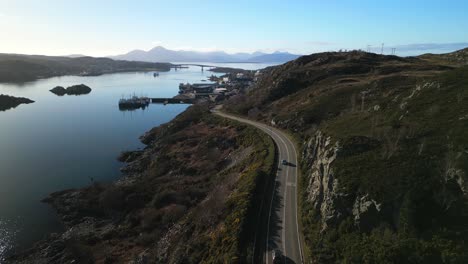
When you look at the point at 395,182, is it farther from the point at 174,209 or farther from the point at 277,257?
the point at 174,209

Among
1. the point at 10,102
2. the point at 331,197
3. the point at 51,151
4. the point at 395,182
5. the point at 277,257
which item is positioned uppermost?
the point at 395,182

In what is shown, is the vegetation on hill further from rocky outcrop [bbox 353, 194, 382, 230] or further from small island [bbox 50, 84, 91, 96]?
small island [bbox 50, 84, 91, 96]

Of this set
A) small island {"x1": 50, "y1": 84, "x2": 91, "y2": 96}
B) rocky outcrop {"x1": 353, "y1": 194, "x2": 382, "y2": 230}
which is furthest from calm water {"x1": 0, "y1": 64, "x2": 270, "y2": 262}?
rocky outcrop {"x1": 353, "y1": 194, "x2": 382, "y2": 230}

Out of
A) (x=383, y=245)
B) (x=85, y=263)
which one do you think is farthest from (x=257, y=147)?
(x=383, y=245)

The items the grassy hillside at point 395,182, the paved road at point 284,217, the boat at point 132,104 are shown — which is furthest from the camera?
the boat at point 132,104

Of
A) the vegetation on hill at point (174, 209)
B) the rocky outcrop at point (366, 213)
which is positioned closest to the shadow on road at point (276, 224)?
the vegetation on hill at point (174, 209)

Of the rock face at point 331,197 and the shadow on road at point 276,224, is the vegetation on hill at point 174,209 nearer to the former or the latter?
the shadow on road at point 276,224

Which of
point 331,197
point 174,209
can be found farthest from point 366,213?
point 174,209
